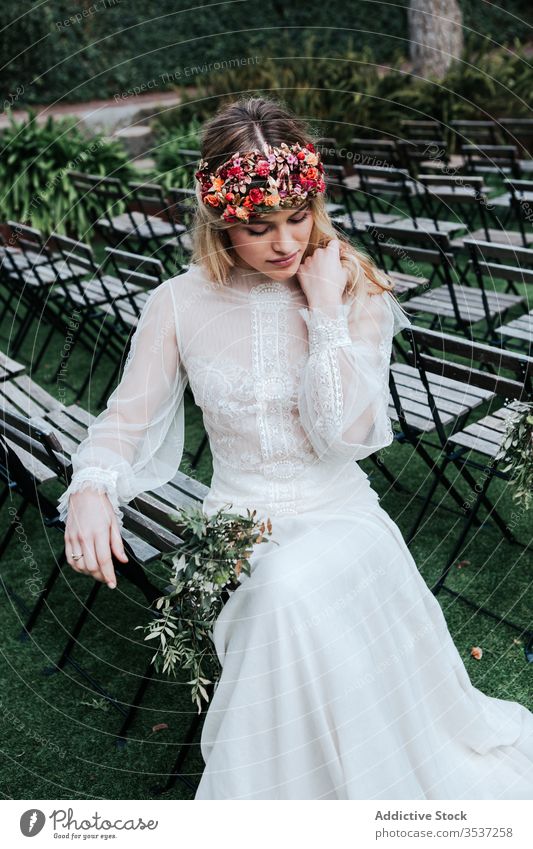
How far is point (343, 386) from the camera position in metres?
2.58

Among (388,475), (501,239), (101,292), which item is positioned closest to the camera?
(388,475)

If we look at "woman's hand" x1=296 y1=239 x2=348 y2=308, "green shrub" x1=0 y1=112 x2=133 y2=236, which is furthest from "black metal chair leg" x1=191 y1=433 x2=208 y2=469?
"green shrub" x1=0 y1=112 x2=133 y2=236

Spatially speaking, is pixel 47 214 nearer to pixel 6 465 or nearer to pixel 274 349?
pixel 6 465

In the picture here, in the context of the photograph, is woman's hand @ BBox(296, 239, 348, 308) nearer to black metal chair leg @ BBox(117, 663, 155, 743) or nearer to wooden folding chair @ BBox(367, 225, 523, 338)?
black metal chair leg @ BBox(117, 663, 155, 743)

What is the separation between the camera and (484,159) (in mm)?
8375

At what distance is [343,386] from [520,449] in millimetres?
1157

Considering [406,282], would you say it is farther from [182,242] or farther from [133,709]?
[133,709]

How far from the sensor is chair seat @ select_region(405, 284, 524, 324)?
218 inches

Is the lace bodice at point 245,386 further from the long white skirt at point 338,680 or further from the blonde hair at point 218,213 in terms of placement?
the long white skirt at point 338,680

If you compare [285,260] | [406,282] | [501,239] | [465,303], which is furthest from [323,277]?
[501,239]

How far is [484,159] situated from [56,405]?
543 centimetres

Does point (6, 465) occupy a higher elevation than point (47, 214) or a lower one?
lower

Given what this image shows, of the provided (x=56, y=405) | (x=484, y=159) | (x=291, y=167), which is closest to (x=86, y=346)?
(x=56, y=405)

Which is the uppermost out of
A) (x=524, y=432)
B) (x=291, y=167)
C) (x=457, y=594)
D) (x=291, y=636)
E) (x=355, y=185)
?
(x=355, y=185)
